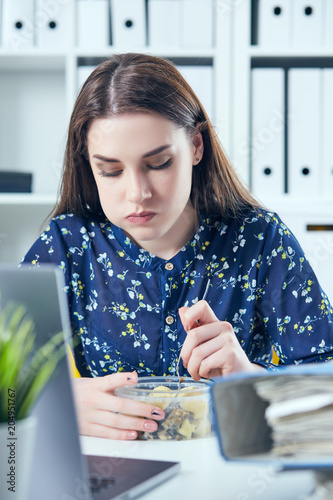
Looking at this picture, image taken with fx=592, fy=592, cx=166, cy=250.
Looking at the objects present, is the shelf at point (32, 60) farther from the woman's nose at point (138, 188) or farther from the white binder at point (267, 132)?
the woman's nose at point (138, 188)

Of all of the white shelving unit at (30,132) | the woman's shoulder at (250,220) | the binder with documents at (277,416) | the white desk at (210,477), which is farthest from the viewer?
the white shelving unit at (30,132)

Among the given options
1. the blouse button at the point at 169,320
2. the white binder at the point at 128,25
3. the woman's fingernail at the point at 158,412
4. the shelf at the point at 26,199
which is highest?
the white binder at the point at 128,25

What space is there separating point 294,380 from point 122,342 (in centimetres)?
82

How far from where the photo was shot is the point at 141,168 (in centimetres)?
104

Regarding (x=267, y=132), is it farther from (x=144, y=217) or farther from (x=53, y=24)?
(x=144, y=217)

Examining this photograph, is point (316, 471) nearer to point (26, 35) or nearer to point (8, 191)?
point (8, 191)

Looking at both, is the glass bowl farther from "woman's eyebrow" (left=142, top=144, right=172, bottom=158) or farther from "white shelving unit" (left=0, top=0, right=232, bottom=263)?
"white shelving unit" (left=0, top=0, right=232, bottom=263)

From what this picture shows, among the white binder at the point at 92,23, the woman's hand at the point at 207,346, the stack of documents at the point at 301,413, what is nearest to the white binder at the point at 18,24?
the white binder at the point at 92,23

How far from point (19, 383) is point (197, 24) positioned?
1756 mm

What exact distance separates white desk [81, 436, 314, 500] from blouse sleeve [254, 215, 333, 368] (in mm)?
529

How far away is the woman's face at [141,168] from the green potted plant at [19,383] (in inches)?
24.1

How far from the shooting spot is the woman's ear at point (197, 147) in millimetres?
1203

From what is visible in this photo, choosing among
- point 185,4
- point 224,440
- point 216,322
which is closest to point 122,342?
point 216,322

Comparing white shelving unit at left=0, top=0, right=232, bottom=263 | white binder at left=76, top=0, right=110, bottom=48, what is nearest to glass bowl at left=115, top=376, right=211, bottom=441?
white shelving unit at left=0, top=0, right=232, bottom=263
